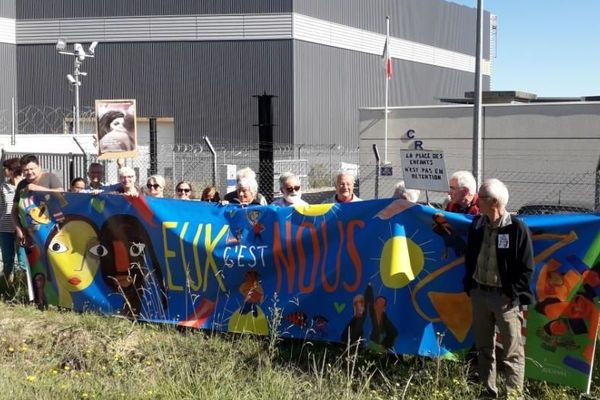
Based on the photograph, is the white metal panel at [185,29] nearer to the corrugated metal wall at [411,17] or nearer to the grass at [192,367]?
the corrugated metal wall at [411,17]

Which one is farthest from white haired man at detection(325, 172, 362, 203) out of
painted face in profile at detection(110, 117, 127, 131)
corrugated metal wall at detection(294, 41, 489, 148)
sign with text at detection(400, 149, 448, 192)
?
corrugated metal wall at detection(294, 41, 489, 148)

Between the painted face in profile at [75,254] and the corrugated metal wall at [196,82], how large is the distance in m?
35.1

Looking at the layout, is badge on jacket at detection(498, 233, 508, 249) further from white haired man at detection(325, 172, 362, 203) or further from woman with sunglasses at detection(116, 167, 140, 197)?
woman with sunglasses at detection(116, 167, 140, 197)

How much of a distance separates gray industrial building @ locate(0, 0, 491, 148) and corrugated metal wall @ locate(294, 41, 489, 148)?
95 mm

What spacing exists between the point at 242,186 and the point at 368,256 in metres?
1.77

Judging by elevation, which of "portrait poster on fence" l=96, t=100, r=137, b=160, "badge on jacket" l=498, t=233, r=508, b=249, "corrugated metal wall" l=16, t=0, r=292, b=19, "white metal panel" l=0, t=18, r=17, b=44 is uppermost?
"corrugated metal wall" l=16, t=0, r=292, b=19

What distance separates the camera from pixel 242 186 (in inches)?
306

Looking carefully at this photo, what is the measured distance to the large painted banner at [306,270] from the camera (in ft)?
18.7

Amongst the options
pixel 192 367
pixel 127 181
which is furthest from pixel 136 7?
pixel 192 367

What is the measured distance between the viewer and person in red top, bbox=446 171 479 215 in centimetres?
658

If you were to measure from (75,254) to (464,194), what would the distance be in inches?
170

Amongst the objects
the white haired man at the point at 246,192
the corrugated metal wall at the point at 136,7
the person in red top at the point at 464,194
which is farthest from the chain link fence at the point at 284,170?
the corrugated metal wall at the point at 136,7

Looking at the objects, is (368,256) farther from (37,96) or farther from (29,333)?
(37,96)

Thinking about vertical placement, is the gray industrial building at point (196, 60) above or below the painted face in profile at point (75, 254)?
above
